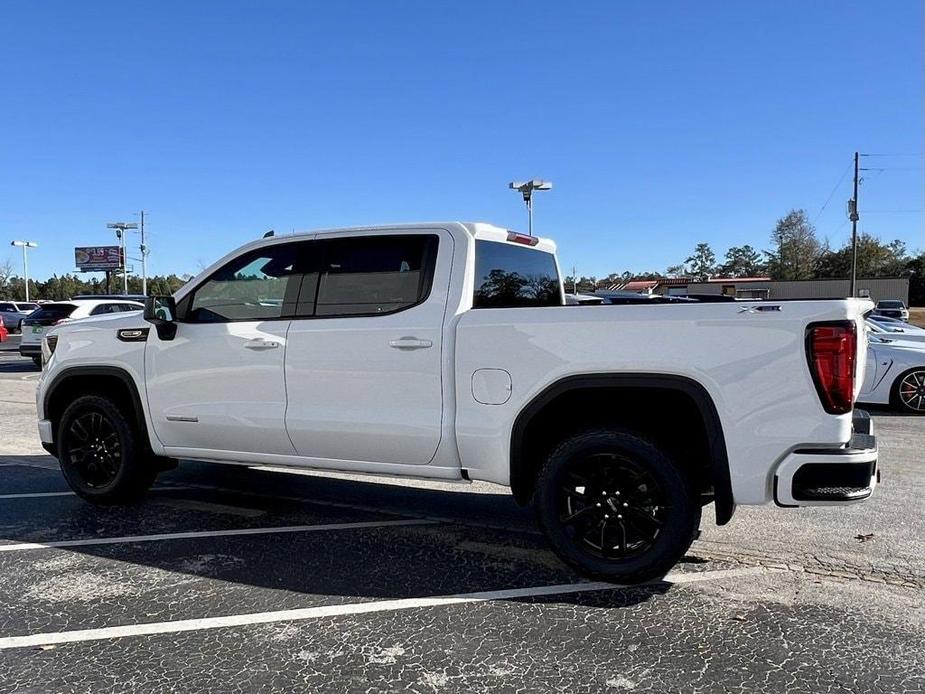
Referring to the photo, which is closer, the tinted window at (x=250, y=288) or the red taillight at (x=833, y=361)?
the red taillight at (x=833, y=361)

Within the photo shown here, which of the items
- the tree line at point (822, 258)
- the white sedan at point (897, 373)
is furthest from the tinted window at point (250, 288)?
the tree line at point (822, 258)

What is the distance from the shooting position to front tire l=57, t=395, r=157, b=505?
5.02 metres

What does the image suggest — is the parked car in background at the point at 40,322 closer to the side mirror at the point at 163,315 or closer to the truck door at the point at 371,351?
the side mirror at the point at 163,315

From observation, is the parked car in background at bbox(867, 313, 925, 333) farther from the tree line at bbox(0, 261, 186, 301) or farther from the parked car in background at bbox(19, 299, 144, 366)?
the tree line at bbox(0, 261, 186, 301)

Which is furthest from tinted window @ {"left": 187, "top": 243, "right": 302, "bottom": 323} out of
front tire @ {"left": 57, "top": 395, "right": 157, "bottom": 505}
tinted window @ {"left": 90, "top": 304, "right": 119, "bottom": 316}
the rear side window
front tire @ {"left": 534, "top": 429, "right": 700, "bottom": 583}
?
the rear side window

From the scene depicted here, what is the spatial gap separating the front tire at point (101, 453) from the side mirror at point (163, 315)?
0.81 m

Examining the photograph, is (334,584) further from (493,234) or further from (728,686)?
(493,234)

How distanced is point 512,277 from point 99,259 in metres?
89.1

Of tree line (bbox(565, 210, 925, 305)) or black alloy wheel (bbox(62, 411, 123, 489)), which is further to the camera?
tree line (bbox(565, 210, 925, 305))

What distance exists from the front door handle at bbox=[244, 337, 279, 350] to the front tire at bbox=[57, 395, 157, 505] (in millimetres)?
1323

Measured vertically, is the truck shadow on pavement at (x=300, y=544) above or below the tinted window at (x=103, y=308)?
below

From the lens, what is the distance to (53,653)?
2.96 metres

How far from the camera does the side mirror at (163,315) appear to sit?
15.0ft

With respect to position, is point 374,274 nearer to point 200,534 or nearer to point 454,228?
point 454,228
